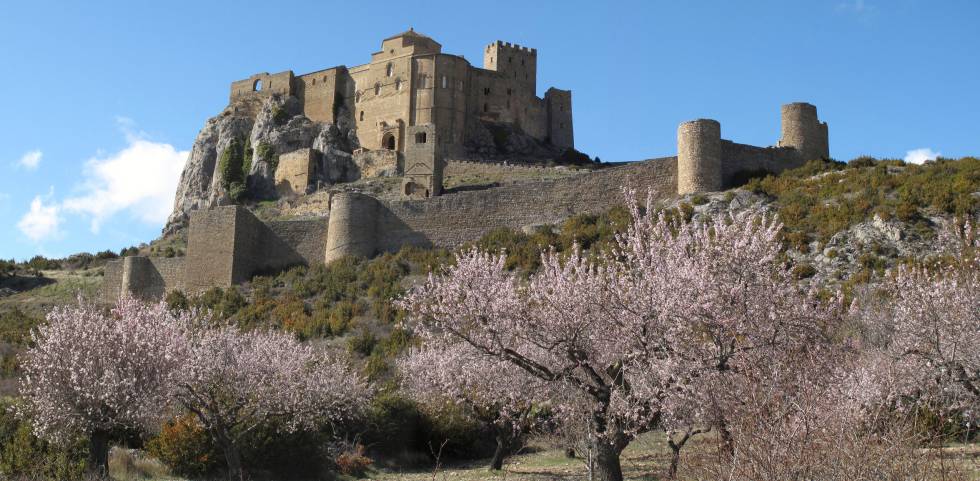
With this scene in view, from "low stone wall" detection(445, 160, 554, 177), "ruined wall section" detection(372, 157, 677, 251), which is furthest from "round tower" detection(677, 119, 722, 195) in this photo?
"low stone wall" detection(445, 160, 554, 177)

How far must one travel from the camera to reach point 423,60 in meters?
59.2

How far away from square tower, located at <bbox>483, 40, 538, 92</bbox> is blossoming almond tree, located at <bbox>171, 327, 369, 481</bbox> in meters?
43.6

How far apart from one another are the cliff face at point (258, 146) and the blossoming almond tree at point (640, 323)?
4358cm

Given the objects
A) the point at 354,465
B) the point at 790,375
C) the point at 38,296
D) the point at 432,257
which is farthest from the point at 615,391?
the point at 38,296

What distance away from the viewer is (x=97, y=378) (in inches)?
638

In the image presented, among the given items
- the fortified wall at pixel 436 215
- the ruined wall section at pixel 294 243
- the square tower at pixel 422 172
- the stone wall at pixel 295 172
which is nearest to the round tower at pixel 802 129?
the fortified wall at pixel 436 215

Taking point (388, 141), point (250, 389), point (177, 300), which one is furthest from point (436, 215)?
point (250, 389)

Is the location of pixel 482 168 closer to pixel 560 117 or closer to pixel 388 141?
pixel 388 141

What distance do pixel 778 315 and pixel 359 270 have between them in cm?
2584

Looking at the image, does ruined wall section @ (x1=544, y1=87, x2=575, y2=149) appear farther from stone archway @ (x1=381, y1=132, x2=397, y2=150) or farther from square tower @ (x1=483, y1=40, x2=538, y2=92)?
stone archway @ (x1=381, y1=132, x2=397, y2=150)

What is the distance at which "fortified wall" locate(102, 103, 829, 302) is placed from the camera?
1417 inches

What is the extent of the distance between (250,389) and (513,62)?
48.5m

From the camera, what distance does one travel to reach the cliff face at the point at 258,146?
5862 centimetres

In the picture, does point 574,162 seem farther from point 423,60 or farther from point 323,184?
point 323,184
